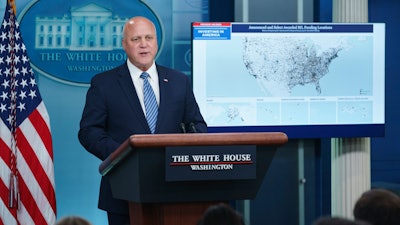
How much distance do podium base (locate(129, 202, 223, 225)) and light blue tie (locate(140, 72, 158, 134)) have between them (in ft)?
2.15

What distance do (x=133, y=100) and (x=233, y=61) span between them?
247cm

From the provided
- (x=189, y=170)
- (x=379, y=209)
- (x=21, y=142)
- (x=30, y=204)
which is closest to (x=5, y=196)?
(x=30, y=204)

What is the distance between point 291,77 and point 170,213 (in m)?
→ 3.31

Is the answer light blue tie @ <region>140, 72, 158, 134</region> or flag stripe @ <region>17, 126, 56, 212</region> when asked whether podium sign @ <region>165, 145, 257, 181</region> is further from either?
flag stripe @ <region>17, 126, 56, 212</region>

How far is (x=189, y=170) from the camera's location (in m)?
3.07

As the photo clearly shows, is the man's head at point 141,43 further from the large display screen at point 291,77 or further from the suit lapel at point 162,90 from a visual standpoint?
the large display screen at point 291,77

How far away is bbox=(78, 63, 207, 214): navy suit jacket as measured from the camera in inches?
146

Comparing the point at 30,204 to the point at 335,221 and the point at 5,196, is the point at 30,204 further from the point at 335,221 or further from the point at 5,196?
the point at 335,221

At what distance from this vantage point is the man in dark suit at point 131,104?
3700 millimetres

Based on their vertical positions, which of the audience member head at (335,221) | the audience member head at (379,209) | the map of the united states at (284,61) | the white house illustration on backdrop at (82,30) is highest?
the white house illustration on backdrop at (82,30)

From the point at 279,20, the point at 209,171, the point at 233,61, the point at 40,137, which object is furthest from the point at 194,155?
the point at 279,20

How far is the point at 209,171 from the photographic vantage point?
3082 mm

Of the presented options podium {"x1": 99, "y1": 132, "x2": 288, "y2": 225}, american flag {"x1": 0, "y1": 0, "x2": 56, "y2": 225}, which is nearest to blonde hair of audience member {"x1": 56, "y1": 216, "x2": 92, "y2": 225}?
podium {"x1": 99, "y1": 132, "x2": 288, "y2": 225}

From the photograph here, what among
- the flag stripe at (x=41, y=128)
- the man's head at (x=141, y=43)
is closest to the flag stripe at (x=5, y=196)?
the flag stripe at (x=41, y=128)
